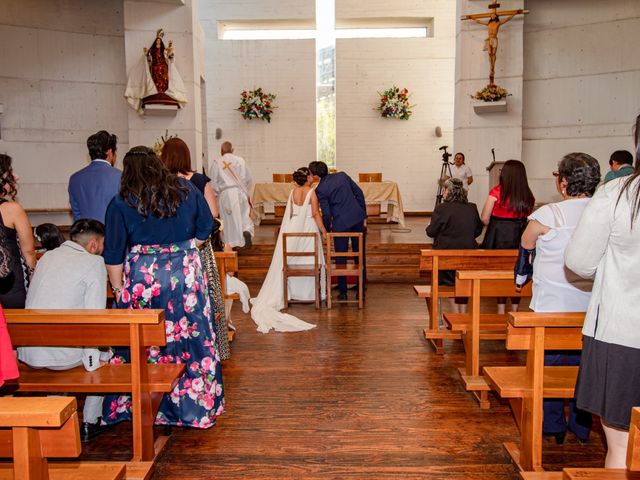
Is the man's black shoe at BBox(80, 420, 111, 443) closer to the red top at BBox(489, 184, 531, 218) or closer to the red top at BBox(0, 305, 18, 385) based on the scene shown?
the red top at BBox(0, 305, 18, 385)

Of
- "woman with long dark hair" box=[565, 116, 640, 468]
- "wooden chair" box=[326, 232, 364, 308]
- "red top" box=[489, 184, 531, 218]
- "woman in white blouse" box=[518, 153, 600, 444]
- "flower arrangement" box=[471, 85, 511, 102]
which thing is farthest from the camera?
"flower arrangement" box=[471, 85, 511, 102]

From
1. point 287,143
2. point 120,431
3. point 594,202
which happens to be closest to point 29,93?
point 287,143

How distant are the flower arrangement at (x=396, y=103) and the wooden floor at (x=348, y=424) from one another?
26.0 ft

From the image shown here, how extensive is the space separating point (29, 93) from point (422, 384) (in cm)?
790

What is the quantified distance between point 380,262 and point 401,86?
221 inches

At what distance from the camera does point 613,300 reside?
185 centimetres

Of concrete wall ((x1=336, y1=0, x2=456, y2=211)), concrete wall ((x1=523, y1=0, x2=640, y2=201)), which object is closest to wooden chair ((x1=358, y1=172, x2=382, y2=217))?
concrete wall ((x1=336, y1=0, x2=456, y2=211))

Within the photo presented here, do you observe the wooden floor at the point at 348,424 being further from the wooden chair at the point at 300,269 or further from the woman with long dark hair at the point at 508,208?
the wooden chair at the point at 300,269

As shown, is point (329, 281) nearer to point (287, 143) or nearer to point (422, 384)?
point (422, 384)

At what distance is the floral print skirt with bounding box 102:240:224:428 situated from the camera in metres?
2.90

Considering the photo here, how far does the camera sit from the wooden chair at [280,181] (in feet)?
36.3

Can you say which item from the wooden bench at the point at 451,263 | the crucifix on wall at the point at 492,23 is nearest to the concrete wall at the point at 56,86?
the crucifix on wall at the point at 492,23

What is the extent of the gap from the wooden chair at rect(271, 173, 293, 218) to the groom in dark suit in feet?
14.9

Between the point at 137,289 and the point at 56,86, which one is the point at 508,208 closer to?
the point at 137,289
